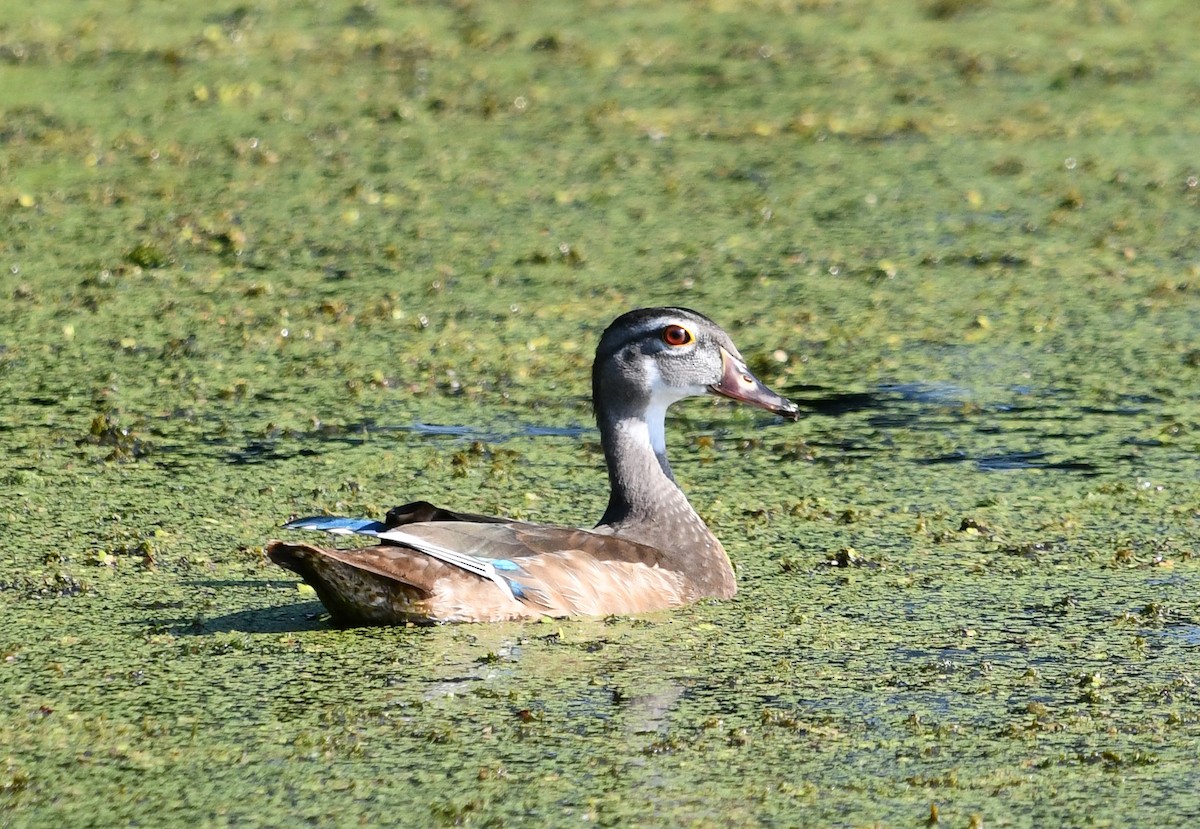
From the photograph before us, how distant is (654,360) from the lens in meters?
6.32

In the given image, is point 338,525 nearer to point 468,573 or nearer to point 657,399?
point 468,573

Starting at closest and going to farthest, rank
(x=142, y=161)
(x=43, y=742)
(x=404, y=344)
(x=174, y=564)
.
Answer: (x=43, y=742)
(x=174, y=564)
(x=404, y=344)
(x=142, y=161)

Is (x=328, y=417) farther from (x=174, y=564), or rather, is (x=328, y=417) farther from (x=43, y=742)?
(x=43, y=742)

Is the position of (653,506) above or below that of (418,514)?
below

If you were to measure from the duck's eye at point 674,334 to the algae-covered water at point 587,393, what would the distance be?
659 millimetres

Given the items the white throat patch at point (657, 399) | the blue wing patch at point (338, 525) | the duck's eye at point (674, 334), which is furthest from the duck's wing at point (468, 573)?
the duck's eye at point (674, 334)

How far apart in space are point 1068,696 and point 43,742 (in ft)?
7.71

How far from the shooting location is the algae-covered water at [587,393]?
4.64 m

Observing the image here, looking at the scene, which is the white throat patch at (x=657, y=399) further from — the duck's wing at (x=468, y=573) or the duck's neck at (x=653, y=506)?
the duck's wing at (x=468, y=573)

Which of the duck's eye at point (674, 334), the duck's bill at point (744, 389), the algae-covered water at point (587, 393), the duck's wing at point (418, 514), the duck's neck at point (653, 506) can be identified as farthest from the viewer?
the duck's bill at point (744, 389)

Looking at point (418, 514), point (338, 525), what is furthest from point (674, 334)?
point (338, 525)

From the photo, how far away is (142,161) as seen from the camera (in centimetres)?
1116

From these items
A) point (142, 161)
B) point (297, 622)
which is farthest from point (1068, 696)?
point (142, 161)

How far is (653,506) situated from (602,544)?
0.42 metres
